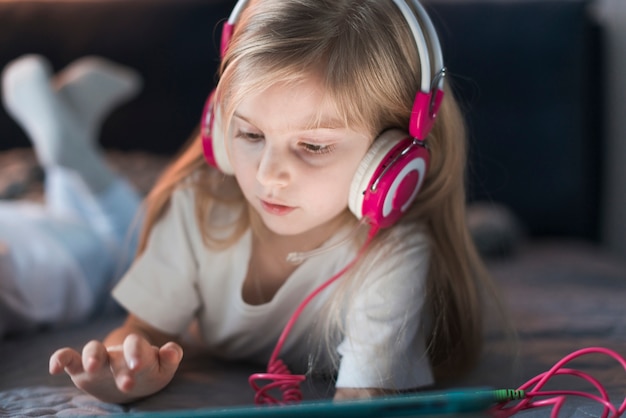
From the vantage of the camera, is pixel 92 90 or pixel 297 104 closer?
pixel 297 104

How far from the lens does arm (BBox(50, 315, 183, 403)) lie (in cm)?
71

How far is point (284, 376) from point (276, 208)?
0.58 ft

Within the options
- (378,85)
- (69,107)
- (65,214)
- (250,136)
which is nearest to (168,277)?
(250,136)

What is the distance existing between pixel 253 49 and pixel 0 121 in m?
1.26

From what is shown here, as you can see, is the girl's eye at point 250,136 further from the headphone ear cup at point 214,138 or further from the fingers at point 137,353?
the fingers at point 137,353

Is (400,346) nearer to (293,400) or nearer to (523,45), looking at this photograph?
(293,400)

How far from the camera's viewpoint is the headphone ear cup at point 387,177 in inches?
29.5

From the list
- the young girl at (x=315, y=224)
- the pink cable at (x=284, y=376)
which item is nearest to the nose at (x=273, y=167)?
the young girl at (x=315, y=224)

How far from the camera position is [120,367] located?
0.73m

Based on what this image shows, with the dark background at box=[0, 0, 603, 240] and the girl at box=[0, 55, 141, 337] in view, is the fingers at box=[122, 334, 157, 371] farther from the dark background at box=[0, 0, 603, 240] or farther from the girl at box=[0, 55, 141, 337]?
the dark background at box=[0, 0, 603, 240]

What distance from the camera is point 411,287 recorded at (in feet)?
2.71

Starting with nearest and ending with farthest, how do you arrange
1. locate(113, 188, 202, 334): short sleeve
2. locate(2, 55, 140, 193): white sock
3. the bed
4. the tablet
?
the tablet, locate(113, 188, 202, 334): short sleeve, locate(2, 55, 140, 193): white sock, the bed

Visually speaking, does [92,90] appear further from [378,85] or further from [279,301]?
[378,85]

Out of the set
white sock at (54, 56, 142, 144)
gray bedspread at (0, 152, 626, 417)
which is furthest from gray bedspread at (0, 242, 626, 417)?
white sock at (54, 56, 142, 144)
